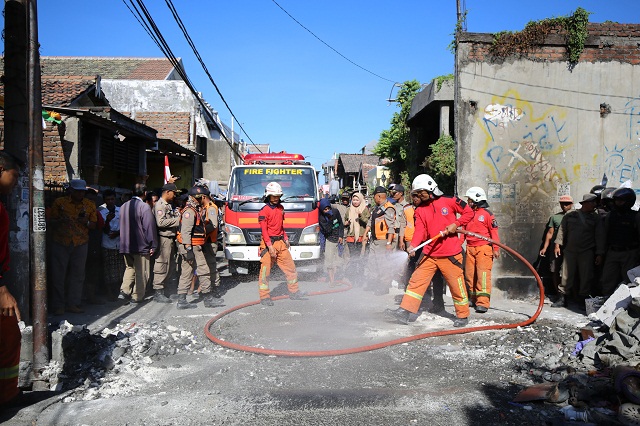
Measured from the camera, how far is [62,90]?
Result: 1339cm

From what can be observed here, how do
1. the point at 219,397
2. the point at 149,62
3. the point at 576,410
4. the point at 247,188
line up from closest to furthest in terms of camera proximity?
the point at 576,410 → the point at 219,397 → the point at 247,188 → the point at 149,62

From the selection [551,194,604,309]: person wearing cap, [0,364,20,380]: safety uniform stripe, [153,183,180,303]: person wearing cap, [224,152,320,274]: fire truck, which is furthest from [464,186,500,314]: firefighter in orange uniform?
[0,364,20,380]: safety uniform stripe

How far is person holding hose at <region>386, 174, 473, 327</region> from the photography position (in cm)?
691

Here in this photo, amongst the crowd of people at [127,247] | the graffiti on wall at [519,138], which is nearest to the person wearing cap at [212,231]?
the crowd of people at [127,247]

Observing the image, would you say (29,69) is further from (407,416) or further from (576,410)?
(576,410)

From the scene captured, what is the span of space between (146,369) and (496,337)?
401 centimetres

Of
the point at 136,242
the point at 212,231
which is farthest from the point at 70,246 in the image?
the point at 212,231

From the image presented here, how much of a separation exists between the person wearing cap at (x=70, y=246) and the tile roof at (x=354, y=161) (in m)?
36.1

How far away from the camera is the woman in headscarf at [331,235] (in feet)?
34.7

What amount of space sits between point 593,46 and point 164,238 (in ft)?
27.2

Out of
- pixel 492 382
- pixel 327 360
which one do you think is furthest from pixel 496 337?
pixel 327 360

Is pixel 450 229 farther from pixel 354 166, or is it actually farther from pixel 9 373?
pixel 354 166

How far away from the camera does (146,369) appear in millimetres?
5324

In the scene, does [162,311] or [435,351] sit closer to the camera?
[435,351]
